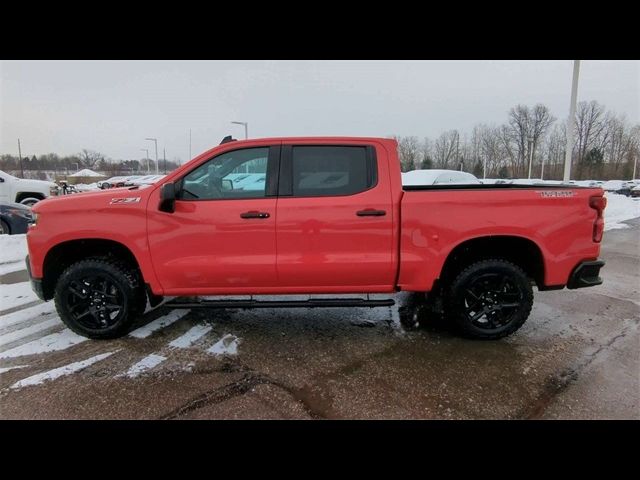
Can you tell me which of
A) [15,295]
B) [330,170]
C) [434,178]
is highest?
[434,178]

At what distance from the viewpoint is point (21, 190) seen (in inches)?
445

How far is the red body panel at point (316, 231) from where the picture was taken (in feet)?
11.3

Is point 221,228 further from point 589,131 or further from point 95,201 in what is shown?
point 589,131

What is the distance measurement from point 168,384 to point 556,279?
3.70 metres

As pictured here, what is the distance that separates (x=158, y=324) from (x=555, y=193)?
14.2 ft

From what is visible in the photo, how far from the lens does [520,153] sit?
198 feet

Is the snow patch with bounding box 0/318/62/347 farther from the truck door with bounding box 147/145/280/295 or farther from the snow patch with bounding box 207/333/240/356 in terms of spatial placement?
the snow patch with bounding box 207/333/240/356

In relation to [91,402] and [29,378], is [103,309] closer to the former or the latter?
[29,378]

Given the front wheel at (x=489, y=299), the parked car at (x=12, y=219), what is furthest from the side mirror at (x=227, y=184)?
the parked car at (x=12, y=219)

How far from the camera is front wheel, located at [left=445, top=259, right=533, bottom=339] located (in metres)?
3.64

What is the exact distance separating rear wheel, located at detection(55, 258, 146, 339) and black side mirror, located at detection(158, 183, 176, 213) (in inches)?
32.0

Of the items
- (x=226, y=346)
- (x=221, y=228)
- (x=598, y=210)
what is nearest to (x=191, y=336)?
(x=226, y=346)

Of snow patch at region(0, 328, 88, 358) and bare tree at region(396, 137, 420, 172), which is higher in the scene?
bare tree at region(396, 137, 420, 172)

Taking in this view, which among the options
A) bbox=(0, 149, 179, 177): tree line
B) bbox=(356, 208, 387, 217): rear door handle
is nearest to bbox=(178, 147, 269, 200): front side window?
bbox=(356, 208, 387, 217): rear door handle
